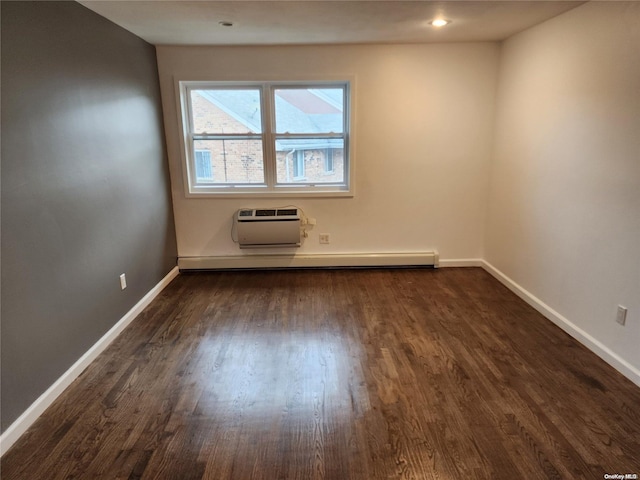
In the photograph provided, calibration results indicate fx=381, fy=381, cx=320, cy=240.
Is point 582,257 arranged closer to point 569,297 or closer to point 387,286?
point 569,297

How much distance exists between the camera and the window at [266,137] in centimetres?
393

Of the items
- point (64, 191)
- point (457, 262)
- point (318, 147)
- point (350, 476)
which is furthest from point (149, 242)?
point (457, 262)

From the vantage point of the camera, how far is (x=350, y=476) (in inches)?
63.6

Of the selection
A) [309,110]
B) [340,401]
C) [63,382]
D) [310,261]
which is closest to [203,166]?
[309,110]

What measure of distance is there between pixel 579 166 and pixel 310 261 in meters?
2.59

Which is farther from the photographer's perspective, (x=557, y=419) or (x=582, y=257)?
(x=582, y=257)

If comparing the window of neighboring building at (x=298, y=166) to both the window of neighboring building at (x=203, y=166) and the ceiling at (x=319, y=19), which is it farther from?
the ceiling at (x=319, y=19)

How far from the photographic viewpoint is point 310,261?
423 centimetres

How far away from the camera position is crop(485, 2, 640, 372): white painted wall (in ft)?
7.36

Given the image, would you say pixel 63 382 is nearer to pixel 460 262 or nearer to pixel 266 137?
pixel 266 137

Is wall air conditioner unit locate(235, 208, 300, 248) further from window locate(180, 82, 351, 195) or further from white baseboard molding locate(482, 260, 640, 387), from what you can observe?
white baseboard molding locate(482, 260, 640, 387)

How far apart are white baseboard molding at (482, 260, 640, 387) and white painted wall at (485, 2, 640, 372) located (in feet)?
0.10

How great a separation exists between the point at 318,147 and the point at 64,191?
8.08 ft

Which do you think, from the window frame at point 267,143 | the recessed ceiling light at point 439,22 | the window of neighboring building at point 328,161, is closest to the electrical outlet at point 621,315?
the recessed ceiling light at point 439,22
